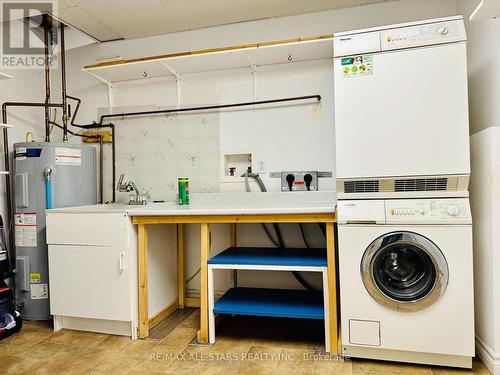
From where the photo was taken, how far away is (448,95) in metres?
1.71

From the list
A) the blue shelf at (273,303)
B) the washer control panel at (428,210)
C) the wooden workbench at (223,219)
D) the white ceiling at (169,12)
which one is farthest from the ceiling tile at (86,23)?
the washer control panel at (428,210)

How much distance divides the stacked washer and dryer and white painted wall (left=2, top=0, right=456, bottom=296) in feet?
2.40

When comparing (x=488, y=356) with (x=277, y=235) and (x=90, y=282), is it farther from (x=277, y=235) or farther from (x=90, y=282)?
(x=90, y=282)

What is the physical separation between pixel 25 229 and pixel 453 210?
2.81 metres

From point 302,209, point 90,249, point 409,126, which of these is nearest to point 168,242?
point 90,249

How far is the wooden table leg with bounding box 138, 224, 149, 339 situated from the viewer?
2160mm

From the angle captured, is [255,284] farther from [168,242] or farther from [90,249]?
[90,249]

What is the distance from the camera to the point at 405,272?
1.87 meters

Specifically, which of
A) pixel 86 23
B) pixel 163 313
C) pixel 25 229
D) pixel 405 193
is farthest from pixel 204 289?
pixel 86 23

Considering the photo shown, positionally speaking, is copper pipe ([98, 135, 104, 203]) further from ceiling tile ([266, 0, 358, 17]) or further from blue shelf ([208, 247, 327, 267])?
ceiling tile ([266, 0, 358, 17])

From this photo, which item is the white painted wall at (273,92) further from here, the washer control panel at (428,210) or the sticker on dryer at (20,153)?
the washer control panel at (428,210)

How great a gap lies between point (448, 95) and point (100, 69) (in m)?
2.52

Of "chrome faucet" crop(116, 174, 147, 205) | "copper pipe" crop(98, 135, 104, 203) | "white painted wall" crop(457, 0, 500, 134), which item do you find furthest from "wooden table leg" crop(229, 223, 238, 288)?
"white painted wall" crop(457, 0, 500, 134)

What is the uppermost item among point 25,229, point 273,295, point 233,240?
point 25,229
